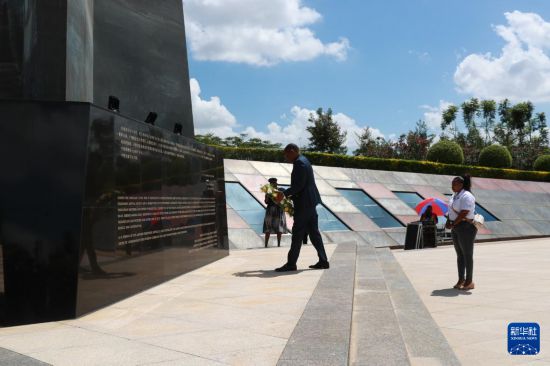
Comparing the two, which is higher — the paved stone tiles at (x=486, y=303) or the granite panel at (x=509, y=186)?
the granite panel at (x=509, y=186)

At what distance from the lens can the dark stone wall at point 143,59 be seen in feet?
26.2

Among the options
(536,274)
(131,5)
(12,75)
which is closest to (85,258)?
(12,75)

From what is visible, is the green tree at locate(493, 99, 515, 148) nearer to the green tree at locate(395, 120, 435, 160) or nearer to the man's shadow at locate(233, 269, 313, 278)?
the green tree at locate(395, 120, 435, 160)

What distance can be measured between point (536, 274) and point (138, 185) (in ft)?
21.9

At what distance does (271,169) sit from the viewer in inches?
771

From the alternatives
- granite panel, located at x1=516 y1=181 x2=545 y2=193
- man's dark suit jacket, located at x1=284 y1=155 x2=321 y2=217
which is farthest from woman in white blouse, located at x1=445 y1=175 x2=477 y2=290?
granite panel, located at x1=516 y1=181 x2=545 y2=193

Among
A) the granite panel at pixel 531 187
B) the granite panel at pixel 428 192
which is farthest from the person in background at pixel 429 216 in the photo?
the granite panel at pixel 531 187

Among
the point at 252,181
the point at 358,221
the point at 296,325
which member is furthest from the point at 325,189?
the point at 296,325

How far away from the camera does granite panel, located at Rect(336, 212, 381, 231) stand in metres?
17.7

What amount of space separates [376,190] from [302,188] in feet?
44.7

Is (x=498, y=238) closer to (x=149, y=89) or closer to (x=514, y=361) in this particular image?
(x=149, y=89)

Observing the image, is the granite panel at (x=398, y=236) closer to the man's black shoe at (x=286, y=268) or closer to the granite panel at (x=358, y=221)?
the granite panel at (x=358, y=221)

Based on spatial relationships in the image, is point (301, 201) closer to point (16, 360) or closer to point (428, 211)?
point (16, 360)

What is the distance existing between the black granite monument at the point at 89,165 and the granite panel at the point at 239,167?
883 centimetres
